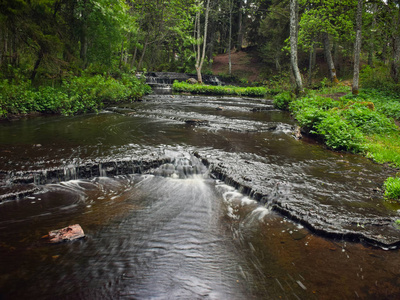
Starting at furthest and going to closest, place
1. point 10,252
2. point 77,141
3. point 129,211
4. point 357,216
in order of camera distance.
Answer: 1. point 77,141
2. point 129,211
3. point 357,216
4. point 10,252

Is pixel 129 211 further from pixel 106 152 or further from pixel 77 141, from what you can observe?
pixel 77 141

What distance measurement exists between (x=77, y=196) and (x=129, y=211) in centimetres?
132

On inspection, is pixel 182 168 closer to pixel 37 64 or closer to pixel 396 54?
pixel 37 64

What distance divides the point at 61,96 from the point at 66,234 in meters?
10.3

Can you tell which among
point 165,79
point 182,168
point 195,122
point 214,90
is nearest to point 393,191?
point 182,168

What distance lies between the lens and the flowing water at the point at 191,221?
3055 mm

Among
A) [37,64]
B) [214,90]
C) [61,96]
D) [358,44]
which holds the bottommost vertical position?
[61,96]

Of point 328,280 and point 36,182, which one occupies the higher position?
point 36,182

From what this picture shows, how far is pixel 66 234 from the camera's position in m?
3.81

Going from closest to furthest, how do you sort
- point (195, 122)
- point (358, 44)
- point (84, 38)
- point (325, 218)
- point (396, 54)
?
1. point (325, 218)
2. point (195, 122)
3. point (358, 44)
4. point (396, 54)
5. point (84, 38)

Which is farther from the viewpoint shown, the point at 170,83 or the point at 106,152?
the point at 170,83

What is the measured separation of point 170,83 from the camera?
30.9 m

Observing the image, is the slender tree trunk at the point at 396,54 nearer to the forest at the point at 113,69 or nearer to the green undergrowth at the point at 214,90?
the forest at the point at 113,69

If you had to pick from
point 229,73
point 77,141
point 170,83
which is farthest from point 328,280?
point 229,73
